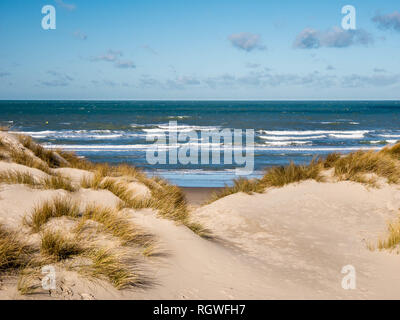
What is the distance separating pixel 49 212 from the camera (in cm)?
505

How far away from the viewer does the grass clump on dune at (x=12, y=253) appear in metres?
3.74

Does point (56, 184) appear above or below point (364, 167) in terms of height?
above

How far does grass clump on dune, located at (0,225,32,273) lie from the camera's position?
3.74m

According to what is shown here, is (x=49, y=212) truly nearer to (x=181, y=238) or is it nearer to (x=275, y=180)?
(x=181, y=238)

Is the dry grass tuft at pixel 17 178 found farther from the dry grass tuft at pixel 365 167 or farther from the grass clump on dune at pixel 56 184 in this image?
the dry grass tuft at pixel 365 167

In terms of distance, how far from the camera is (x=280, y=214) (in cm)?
Answer: 850

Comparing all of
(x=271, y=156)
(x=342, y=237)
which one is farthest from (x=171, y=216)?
(x=271, y=156)

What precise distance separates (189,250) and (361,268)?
2.50 m

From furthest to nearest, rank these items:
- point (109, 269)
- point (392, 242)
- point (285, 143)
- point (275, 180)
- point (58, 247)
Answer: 1. point (285, 143)
2. point (275, 180)
3. point (392, 242)
4. point (58, 247)
5. point (109, 269)

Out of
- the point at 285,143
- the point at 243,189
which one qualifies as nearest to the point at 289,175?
the point at 243,189

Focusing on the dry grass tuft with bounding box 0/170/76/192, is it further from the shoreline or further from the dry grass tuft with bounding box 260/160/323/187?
the dry grass tuft with bounding box 260/160/323/187

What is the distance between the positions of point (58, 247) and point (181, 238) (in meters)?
1.94

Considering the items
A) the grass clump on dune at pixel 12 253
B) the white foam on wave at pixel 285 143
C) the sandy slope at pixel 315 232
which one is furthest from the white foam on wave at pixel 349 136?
the grass clump on dune at pixel 12 253
